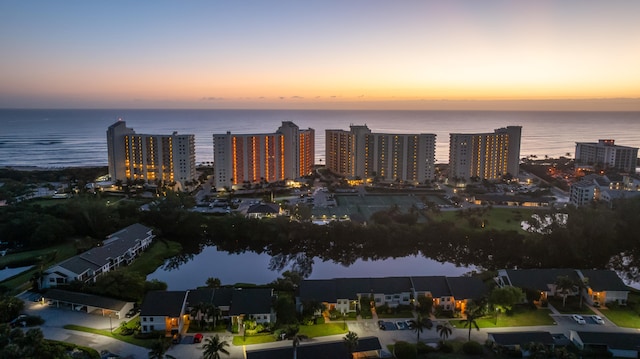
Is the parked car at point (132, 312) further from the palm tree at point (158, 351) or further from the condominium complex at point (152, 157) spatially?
the condominium complex at point (152, 157)

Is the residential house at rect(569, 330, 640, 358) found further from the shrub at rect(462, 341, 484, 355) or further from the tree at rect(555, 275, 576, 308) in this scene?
the shrub at rect(462, 341, 484, 355)

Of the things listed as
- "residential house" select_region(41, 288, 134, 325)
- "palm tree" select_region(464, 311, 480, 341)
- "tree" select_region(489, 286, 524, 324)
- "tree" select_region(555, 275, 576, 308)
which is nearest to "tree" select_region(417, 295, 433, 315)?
"palm tree" select_region(464, 311, 480, 341)

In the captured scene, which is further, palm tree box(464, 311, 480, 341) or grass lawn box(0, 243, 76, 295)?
grass lawn box(0, 243, 76, 295)

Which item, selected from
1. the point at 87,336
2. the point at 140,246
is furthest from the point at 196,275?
the point at 87,336

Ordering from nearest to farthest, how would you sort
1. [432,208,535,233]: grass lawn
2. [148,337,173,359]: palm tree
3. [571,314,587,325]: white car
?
1. [148,337,173,359]: palm tree
2. [571,314,587,325]: white car
3. [432,208,535,233]: grass lawn

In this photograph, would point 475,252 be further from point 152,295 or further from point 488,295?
point 152,295

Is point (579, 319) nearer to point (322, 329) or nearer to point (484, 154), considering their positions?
point (322, 329)
